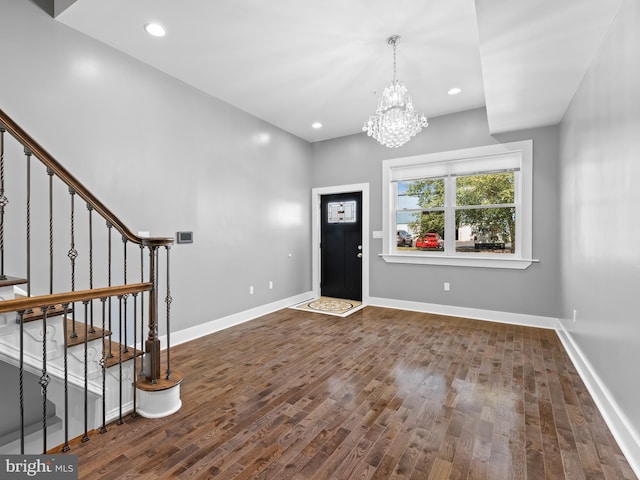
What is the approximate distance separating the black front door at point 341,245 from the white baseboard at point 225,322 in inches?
31.2

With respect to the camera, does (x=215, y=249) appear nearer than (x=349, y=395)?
No

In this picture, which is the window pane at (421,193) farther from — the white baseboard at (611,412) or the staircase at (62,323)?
the staircase at (62,323)

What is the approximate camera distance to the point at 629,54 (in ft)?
6.26

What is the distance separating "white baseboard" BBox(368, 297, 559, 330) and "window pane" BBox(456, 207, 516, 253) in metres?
0.94

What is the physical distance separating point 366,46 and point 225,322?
3.83 m

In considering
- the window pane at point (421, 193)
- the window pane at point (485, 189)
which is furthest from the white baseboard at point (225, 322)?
the window pane at point (485, 189)

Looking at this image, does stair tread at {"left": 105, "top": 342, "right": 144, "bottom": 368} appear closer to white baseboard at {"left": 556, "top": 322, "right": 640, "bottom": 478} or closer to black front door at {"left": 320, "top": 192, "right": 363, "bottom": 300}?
white baseboard at {"left": 556, "top": 322, "right": 640, "bottom": 478}

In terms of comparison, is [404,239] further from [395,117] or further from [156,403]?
[156,403]

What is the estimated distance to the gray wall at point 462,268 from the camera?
4273mm

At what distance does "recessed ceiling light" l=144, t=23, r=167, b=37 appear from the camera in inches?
112

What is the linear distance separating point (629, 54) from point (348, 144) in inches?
167

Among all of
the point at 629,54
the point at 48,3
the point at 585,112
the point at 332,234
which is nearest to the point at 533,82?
the point at 585,112

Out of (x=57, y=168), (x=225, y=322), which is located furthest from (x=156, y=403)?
(x=225, y=322)

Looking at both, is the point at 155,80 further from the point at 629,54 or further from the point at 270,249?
the point at 629,54
